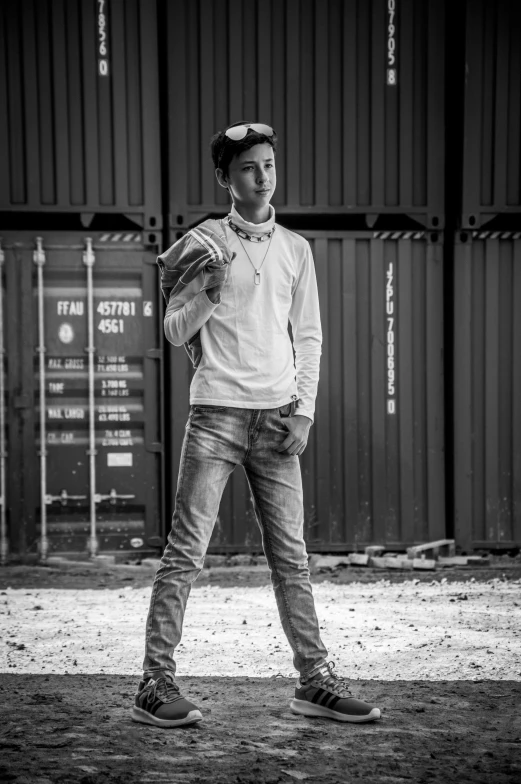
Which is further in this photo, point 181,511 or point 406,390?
point 406,390

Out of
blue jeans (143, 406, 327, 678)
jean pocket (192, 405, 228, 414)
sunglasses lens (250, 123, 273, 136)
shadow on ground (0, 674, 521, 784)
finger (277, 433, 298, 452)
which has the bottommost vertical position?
shadow on ground (0, 674, 521, 784)

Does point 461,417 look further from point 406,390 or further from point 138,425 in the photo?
point 138,425

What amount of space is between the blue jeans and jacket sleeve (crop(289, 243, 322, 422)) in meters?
0.23

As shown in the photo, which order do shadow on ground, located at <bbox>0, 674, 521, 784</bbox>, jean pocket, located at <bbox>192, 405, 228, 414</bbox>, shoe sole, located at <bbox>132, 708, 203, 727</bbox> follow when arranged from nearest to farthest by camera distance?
shadow on ground, located at <bbox>0, 674, 521, 784</bbox> → shoe sole, located at <bbox>132, 708, 203, 727</bbox> → jean pocket, located at <bbox>192, 405, 228, 414</bbox>

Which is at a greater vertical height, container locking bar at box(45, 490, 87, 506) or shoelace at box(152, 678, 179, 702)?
container locking bar at box(45, 490, 87, 506)

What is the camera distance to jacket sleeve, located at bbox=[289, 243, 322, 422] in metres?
4.05

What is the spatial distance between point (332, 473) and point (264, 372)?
519 cm

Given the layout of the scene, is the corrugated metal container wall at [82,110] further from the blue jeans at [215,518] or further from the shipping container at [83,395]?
the blue jeans at [215,518]

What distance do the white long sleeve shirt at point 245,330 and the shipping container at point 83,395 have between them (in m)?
4.90

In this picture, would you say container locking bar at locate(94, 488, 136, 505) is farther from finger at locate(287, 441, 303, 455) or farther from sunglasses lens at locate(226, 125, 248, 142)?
sunglasses lens at locate(226, 125, 248, 142)

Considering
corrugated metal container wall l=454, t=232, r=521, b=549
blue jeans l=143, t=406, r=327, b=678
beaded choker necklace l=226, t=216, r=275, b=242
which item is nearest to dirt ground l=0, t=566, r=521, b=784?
blue jeans l=143, t=406, r=327, b=678

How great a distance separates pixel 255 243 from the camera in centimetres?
396

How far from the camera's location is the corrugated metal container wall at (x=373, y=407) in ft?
29.4

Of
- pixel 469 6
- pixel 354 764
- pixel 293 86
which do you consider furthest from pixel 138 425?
pixel 354 764
